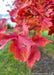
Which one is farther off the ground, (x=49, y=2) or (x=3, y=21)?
(x=49, y=2)

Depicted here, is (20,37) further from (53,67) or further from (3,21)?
(53,67)

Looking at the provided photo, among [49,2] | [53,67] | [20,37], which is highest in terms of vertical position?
[49,2]

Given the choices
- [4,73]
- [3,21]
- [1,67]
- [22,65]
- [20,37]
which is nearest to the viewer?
[20,37]

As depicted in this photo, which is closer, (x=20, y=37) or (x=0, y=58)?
(x=20, y=37)

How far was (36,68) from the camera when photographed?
5.06 ft

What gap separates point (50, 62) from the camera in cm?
172

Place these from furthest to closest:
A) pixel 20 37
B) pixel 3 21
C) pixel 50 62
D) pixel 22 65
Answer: pixel 50 62, pixel 22 65, pixel 3 21, pixel 20 37

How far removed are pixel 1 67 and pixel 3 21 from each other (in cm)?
119

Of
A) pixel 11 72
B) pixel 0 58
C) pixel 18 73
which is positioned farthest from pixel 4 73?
pixel 0 58

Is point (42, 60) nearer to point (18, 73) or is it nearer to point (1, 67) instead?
point (18, 73)

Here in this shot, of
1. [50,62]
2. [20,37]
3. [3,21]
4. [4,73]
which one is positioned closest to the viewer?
[20,37]

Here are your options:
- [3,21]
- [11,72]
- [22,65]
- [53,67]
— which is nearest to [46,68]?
[53,67]

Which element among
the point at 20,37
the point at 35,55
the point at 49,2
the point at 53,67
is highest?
the point at 49,2

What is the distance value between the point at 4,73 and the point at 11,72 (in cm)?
11
